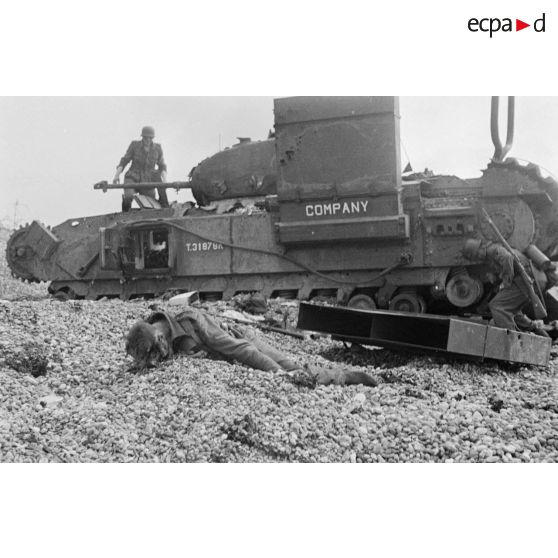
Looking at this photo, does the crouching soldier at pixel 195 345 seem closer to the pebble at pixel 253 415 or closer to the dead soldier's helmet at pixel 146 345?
the dead soldier's helmet at pixel 146 345

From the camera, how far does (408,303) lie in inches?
456

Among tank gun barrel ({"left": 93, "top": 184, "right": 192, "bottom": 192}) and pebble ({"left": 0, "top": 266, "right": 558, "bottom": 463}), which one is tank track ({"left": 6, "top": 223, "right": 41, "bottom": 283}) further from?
pebble ({"left": 0, "top": 266, "right": 558, "bottom": 463})

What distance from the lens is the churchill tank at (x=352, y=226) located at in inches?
435

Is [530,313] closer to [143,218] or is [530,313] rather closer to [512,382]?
[512,382]

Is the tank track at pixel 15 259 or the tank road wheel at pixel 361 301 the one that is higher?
the tank track at pixel 15 259

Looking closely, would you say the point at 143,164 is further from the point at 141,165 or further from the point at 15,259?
the point at 15,259

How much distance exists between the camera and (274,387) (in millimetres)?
6578

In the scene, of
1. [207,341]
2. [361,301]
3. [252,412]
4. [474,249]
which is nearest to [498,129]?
[474,249]

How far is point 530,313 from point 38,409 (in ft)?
22.2

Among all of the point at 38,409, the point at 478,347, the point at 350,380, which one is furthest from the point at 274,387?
the point at 478,347

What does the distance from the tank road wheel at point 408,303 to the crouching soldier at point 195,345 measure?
4.36 metres

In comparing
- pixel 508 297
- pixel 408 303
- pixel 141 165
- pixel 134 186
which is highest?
pixel 141 165

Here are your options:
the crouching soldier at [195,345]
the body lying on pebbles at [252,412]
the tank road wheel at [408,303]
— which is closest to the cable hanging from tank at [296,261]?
the tank road wheel at [408,303]

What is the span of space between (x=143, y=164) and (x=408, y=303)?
575 cm
